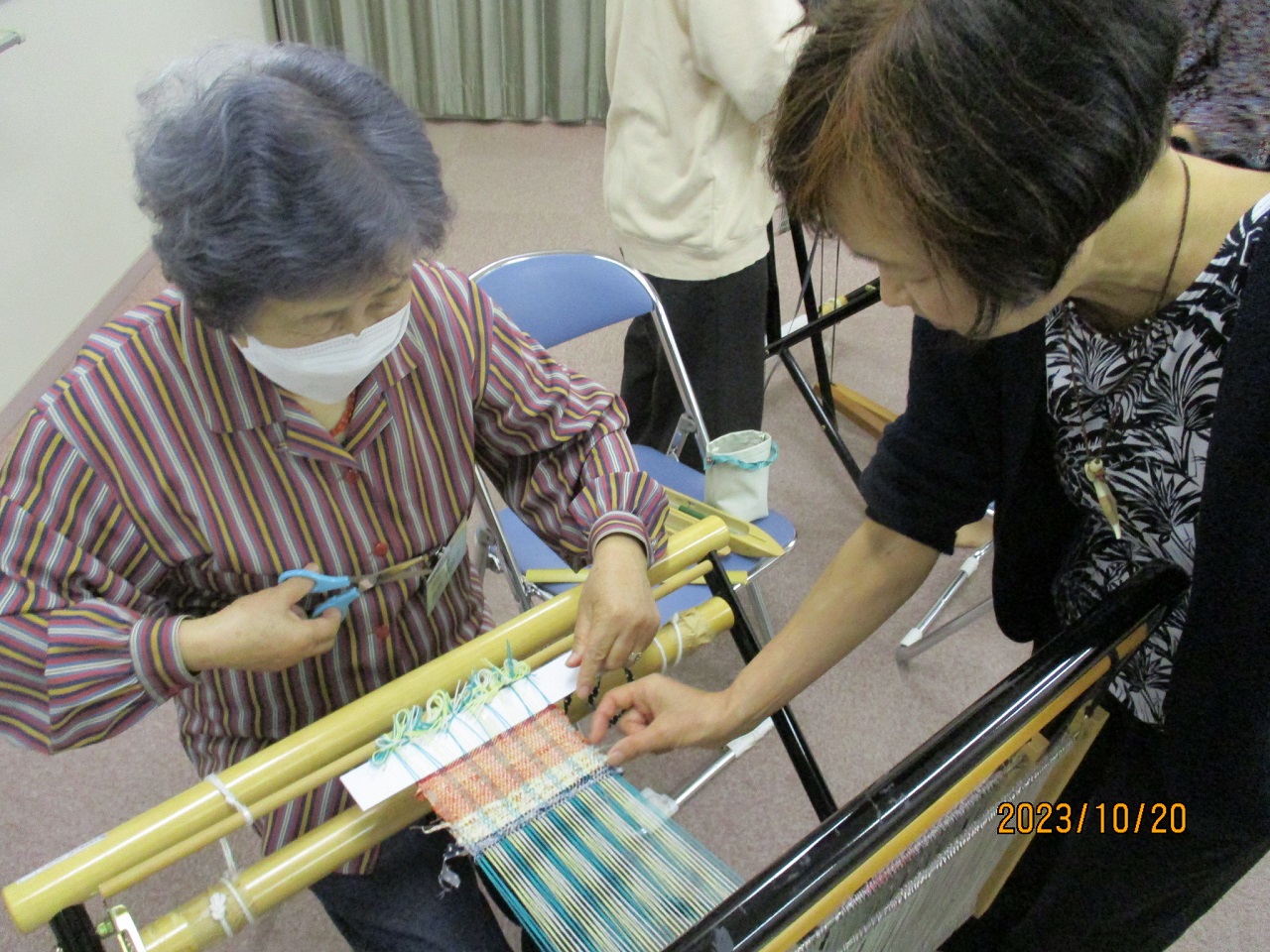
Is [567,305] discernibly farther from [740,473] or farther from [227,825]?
[227,825]

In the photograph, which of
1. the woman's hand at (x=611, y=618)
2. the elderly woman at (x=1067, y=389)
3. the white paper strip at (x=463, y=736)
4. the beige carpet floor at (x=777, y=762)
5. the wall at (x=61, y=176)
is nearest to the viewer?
the elderly woman at (x=1067, y=389)

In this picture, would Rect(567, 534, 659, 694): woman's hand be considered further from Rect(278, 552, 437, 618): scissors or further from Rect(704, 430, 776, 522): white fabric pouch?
Rect(704, 430, 776, 522): white fabric pouch

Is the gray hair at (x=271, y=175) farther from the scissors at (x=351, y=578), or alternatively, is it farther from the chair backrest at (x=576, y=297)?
the chair backrest at (x=576, y=297)

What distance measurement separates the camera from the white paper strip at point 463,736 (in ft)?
2.55

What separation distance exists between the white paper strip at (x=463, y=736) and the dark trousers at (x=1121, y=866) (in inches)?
24.9

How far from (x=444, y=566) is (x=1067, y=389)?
0.69 metres

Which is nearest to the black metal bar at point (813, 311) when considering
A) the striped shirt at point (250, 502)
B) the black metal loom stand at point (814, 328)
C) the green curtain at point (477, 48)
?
the black metal loom stand at point (814, 328)

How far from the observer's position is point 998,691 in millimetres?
758

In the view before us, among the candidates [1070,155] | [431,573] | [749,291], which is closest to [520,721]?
[431,573]

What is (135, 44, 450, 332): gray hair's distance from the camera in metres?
0.72

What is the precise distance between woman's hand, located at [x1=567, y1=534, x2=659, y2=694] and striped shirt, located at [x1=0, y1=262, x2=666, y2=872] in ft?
0.23

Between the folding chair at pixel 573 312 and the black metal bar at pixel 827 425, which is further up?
the folding chair at pixel 573 312

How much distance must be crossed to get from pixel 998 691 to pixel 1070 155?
0.42 m

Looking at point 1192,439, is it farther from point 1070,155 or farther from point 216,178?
point 216,178
